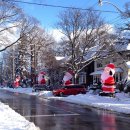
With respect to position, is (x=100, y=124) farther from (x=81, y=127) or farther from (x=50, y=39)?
(x=50, y=39)

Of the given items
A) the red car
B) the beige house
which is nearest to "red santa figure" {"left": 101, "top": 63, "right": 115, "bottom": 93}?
the red car

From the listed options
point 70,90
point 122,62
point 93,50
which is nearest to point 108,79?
point 70,90

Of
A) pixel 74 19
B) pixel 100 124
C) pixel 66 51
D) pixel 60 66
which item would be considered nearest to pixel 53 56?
pixel 60 66

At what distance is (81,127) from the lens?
16.3m

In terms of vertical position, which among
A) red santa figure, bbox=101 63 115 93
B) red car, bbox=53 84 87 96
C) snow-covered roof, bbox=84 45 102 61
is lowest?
red car, bbox=53 84 87 96

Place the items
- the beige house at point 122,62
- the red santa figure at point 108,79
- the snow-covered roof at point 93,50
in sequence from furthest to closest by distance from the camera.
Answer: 1. the snow-covered roof at point 93,50
2. the beige house at point 122,62
3. the red santa figure at point 108,79

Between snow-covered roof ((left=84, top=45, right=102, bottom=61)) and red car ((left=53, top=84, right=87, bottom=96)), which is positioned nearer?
red car ((left=53, top=84, right=87, bottom=96))

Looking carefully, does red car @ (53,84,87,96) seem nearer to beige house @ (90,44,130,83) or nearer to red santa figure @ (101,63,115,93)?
beige house @ (90,44,130,83)

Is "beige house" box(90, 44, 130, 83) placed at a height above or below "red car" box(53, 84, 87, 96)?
above

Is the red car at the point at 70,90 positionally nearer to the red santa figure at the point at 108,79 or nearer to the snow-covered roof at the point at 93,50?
the red santa figure at the point at 108,79

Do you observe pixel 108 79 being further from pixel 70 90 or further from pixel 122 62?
pixel 122 62

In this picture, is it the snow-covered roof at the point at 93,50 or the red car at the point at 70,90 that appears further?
the snow-covered roof at the point at 93,50

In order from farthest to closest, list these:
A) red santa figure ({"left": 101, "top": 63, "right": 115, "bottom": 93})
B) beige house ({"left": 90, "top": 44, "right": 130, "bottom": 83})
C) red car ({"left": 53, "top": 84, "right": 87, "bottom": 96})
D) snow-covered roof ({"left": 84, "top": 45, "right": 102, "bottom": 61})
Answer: snow-covered roof ({"left": 84, "top": 45, "right": 102, "bottom": 61}), beige house ({"left": 90, "top": 44, "right": 130, "bottom": 83}), red car ({"left": 53, "top": 84, "right": 87, "bottom": 96}), red santa figure ({"left": 101, "top": 63, "right": 115, "bottom": 93})

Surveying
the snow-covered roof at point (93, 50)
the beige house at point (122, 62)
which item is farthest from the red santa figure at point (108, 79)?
the snow-covered roof at point (93, 50)
